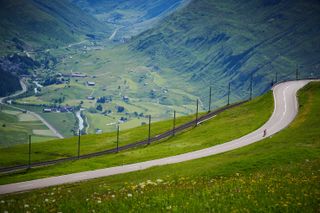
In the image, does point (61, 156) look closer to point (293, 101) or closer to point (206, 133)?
point (206, 133)

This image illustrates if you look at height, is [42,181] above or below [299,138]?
below

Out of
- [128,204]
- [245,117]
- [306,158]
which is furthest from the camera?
[245,117]

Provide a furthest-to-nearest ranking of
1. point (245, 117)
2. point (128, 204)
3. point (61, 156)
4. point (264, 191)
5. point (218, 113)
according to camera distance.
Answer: point (218, 113), point (61, 156), point (245, 117), point (264, 191), point (128, 204)

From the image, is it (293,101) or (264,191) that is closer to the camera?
(264,191)

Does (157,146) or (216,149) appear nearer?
(216,149)

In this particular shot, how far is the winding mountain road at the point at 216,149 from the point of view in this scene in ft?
273

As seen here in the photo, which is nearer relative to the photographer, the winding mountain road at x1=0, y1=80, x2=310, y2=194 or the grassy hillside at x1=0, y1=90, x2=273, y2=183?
the winding mountain road at x1=0, y1=80, x2=310, y2=194

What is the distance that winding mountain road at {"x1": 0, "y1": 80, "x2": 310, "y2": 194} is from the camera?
83.3 metres

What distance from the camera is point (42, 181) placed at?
86.3 metres

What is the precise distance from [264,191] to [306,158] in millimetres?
31660

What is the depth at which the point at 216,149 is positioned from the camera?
107938 millimetres

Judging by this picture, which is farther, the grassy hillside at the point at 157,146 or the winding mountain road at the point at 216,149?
the grassy hillside at the point at 157,146

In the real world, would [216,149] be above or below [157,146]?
above

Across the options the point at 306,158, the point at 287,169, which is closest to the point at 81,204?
the point at 287,169
